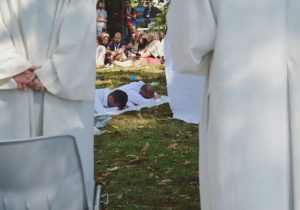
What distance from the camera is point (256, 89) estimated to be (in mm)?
3178

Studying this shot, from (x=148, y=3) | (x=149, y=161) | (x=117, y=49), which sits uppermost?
(x=148, y=3)

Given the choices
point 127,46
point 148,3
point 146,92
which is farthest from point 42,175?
point 148,3

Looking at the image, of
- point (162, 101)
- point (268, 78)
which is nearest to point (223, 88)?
point (268, 78)

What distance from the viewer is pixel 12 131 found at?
4.09 m

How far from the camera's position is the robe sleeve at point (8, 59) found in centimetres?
392

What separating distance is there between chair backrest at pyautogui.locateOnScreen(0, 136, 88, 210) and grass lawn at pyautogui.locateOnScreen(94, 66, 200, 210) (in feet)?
7.49

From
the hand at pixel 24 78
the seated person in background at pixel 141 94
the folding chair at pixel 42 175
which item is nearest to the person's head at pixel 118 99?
the seated person in background at pixel 141 94

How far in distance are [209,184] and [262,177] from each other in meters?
0.33

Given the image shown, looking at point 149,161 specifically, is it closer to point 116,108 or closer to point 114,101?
point 116,108

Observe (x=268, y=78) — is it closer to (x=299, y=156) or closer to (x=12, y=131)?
(x=299, y=156)

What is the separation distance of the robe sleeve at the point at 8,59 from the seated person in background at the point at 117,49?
12040 millimetres

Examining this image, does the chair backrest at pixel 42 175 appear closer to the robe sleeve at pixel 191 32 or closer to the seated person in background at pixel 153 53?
the robe sleeve at pixel 191 32

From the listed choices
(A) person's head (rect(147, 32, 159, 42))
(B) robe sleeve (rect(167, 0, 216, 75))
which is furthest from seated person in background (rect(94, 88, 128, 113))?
(A) person's head (rect(147, 32, 159, 42))

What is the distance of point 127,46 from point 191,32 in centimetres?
1467
